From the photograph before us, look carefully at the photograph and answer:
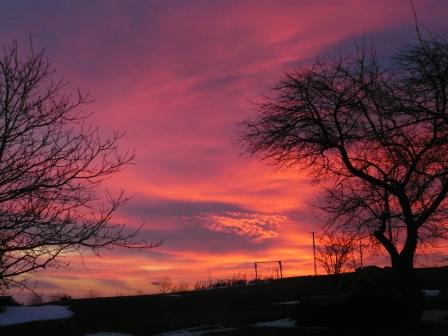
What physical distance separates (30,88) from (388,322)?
11144 millimetres

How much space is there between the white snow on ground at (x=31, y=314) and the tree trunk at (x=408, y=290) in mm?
10500

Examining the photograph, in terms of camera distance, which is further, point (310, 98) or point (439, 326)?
point (310, 98)

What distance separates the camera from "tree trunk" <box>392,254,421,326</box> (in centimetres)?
1734

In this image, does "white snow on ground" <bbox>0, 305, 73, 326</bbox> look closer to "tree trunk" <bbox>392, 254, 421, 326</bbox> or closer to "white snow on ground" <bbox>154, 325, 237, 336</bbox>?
"white snow on ground" <bbox>154, 325, 237, 336</bbox>

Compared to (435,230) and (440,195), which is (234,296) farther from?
(440,195)

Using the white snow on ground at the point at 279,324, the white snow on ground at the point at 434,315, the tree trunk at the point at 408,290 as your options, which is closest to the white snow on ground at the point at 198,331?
the white snow on ground at the point at 279,324

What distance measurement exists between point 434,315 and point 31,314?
1258 cm

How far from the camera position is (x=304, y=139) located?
1920 centimetres

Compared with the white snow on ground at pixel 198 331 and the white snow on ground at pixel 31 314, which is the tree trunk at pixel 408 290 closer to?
the white snow on ground at pixel 198 331

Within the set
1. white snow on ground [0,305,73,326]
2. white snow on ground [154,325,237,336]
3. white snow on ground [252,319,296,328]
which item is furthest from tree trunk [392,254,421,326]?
white snow on ground [0,305,73,326]

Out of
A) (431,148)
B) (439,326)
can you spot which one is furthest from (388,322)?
(431,148)

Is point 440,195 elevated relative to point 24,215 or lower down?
elevated

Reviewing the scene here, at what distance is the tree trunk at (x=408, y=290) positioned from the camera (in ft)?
56.9

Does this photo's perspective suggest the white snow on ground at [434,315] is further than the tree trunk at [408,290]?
Yes
